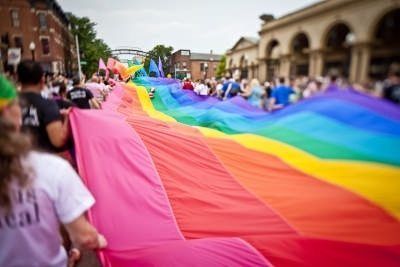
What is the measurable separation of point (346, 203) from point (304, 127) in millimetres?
568

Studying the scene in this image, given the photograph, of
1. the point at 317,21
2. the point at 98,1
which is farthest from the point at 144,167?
the point at 317,21

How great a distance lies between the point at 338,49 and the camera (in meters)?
1.82

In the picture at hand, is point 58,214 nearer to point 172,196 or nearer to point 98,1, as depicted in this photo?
point 172,196

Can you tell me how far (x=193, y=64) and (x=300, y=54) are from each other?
5.59ft

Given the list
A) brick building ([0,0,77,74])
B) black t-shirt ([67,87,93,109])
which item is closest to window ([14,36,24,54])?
brick building ([0,0,77,74])

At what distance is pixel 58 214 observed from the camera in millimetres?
1558

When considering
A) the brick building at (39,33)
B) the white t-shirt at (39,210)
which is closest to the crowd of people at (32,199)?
the white t-shirt at (39,210)

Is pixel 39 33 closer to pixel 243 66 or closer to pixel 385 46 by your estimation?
pixel 243 66

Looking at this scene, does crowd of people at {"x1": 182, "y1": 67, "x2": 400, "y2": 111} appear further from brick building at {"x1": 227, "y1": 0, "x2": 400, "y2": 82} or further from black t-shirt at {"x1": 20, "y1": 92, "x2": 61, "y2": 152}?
black t-shirt at {"x1": 20, "y1": 92, "x2": 61, "y2": 152}

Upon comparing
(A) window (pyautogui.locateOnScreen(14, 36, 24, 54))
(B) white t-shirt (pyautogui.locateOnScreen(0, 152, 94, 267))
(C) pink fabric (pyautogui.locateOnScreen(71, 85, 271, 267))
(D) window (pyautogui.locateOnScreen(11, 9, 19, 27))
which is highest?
(D) window (pyautogui.locateOnScreen(11, 9, 19, 27))

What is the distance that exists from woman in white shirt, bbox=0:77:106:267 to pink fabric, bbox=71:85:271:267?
98 cm

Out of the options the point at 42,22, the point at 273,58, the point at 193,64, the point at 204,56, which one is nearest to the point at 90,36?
the point at 193,64

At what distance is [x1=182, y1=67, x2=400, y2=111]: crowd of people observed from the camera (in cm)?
178

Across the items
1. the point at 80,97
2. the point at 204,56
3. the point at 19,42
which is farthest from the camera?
the point at 19,42
